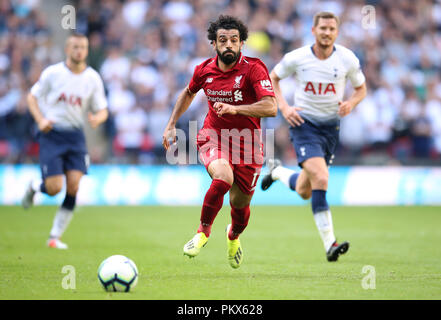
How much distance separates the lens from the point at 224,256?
934 cm

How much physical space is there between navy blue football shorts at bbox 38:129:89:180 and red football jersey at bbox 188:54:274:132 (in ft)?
10.2

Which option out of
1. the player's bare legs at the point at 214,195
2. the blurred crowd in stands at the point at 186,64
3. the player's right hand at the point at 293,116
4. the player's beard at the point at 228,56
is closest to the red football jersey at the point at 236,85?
the player's beard at the point at 228,56

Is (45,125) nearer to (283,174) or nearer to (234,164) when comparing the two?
(234,164)

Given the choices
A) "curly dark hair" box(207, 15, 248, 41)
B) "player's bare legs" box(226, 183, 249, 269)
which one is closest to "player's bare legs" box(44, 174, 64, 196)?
"player's bare legs" box(226, 183, 249, 269)

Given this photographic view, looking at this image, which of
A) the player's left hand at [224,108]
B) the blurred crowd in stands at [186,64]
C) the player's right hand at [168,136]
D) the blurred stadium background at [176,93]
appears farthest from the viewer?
the blurred crowd in stands at [186,64]

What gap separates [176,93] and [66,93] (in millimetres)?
8075

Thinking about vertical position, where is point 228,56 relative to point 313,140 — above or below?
above

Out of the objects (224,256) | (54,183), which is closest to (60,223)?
(54,183)

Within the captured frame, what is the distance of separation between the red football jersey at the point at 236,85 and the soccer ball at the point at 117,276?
82.2 inches

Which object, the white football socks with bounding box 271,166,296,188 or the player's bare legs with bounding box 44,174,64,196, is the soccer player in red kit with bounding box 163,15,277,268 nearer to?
the white football socks with bounding box 271,166,296,188

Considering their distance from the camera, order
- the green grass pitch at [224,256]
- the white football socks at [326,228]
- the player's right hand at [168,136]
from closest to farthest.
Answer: the green grass pitch at [224,256], the player's right hand at [168,136], the white football socks at [326,228]

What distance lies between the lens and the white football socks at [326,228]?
8852 millimetres

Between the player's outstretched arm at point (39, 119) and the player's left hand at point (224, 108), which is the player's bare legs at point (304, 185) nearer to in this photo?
the player's left hand at point (224, 108)

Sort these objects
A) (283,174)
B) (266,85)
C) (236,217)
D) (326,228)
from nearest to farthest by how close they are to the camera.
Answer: (266,85), (236,217), (326,228), (283,174)
